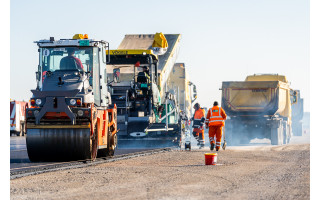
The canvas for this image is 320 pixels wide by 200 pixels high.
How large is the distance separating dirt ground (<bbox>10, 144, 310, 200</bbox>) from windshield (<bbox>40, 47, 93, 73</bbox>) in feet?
7.68

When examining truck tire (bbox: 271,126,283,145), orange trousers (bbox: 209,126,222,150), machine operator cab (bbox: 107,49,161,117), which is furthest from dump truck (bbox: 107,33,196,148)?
truck tire (bbox: 271,126,283,145)

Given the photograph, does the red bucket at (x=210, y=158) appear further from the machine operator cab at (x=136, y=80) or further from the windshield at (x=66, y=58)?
the machine operator cab at (x=136, y=80)

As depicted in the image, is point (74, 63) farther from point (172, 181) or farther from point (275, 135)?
point (275, 135)

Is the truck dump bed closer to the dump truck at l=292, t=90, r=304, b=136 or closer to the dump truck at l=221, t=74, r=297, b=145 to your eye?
the dump truck at l=221, t=74, r=297, b=145

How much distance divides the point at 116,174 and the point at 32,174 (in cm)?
149

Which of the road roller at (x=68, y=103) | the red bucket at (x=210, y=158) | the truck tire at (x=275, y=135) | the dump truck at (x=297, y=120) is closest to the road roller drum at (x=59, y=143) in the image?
the road roller at (x=68, y=103)

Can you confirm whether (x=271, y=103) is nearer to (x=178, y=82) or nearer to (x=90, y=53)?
(x=178, y=82)

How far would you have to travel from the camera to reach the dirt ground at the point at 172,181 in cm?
889

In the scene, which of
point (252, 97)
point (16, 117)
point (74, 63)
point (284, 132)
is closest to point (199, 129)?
point (252, 97)

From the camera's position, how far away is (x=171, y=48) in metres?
27.1

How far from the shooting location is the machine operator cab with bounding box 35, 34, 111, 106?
1425cm

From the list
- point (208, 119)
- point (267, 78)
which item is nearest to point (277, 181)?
point (208, 119)

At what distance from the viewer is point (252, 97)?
2770 cm

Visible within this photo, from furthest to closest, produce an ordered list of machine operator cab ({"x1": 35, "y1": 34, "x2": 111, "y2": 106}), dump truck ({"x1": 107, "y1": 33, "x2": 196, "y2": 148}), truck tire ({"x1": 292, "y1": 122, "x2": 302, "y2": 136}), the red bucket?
1. truck tire ({"x1": 292, "y1": 122, "x2": 302, "y2": 136})
2. dump truck ({"x1": 107, "y1": 33, "x2": 196, "y2": 148})
3. machine operator cab ({"x1": 35, "y1": 34, "x2": 111, "y2": 106})
4. the red bucket
